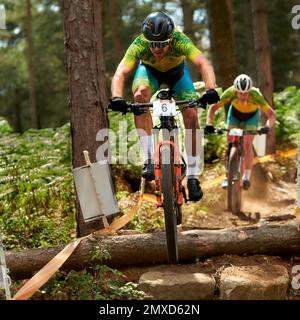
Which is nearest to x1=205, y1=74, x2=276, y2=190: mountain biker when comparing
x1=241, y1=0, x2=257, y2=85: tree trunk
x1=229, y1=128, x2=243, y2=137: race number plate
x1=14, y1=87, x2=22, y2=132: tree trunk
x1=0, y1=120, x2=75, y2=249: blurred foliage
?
x1=229, y1=128, x2=243, y2=137: race number plate

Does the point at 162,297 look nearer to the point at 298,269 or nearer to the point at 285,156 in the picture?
the point at 298,269

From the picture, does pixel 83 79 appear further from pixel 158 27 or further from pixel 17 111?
pixel 17 111

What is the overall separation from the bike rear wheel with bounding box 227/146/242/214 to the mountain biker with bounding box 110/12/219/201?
2869mm

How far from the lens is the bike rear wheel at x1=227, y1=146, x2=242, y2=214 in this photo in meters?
9.41

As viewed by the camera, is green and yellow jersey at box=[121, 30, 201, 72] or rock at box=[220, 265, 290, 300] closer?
rock at box=[220, 265, 290, 300]

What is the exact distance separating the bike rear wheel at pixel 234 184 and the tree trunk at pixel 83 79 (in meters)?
3.38

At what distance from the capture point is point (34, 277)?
5.48 metres

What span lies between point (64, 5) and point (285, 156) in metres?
7.62

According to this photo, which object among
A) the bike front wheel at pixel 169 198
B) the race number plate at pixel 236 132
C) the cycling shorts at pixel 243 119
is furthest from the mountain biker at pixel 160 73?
the cycling shorts at pixel 243 119

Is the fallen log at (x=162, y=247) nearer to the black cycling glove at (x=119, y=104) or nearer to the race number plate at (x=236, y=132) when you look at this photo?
the black cycling glove at (x=119, y=104)

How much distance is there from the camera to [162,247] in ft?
20.3

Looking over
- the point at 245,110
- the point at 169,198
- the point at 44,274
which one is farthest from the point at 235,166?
the point at 44,274

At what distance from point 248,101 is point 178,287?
16.0ft

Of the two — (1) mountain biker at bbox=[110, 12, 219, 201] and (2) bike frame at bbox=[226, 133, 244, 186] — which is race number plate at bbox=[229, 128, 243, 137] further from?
(1) mountain biker at bbox=[110, 12, 219, 201]
